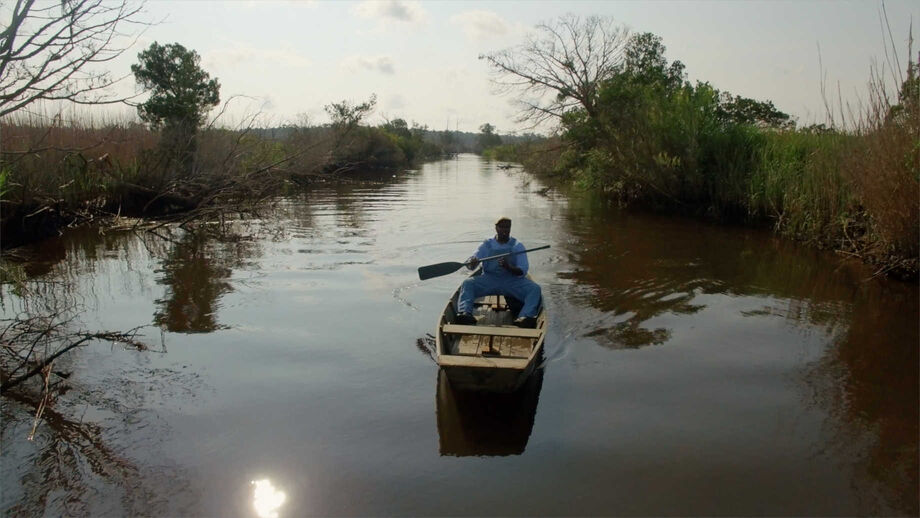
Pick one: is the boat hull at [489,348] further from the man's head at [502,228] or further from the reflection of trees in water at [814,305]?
the reflection of trees in water at [814,305]

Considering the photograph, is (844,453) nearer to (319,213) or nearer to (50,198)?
(50,198)

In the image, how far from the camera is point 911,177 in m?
9.03

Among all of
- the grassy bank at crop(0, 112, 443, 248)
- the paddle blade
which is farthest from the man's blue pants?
the grassy bank at crop(0, 112, 443, 248)

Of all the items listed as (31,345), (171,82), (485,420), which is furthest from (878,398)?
(171,82)

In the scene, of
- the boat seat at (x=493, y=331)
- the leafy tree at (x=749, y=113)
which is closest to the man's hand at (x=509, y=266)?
the boat seat at (x=493, y=331)

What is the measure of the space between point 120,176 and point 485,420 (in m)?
12.4

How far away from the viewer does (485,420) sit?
548 centimetres

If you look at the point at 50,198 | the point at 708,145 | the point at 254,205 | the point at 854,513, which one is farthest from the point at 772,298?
the point at 50,198

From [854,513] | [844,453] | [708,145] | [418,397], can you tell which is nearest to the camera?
[854,513]

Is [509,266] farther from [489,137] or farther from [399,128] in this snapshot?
[489,137]

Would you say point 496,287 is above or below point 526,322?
above

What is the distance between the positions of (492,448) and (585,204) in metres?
18.0

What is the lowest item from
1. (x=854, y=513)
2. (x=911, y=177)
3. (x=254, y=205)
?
(x=854, y=513)

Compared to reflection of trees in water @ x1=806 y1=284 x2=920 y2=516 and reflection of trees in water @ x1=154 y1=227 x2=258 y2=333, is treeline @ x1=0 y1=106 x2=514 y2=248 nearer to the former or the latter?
reflection of trees in water @ x1=154 y1=227 x2=258 y2=333
